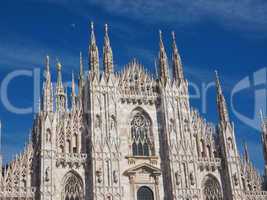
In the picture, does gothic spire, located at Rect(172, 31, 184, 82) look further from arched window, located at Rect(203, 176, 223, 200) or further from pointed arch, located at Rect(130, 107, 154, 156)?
arched window, located at Rect(203, 176, 223, 200)

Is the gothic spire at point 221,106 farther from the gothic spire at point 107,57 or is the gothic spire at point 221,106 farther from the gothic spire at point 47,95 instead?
the gothic spire at point 47,95

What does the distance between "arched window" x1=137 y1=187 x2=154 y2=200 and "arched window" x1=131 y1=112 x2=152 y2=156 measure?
9.80ft

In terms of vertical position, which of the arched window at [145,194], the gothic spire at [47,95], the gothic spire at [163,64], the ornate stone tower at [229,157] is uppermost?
the gothic spire at [163,64]

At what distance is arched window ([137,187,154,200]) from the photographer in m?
38.8

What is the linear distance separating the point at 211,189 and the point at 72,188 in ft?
39.7

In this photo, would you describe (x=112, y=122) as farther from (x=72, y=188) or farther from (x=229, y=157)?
(x=229, y=157)

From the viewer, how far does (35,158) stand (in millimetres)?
36500

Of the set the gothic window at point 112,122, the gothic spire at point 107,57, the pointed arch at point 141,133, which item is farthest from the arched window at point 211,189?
the gothic spire at point 107,57

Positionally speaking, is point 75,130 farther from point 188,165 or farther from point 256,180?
point 256,180

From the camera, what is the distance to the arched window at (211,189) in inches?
1594

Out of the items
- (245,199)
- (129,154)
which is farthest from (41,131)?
(245,199)

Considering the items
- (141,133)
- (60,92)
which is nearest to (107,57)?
(141,133)

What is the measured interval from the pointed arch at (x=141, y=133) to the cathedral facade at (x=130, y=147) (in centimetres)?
9

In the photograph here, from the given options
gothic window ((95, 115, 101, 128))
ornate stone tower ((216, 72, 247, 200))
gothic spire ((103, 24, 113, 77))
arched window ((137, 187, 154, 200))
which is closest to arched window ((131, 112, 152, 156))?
arched window ((137, 187, 154, 200))
